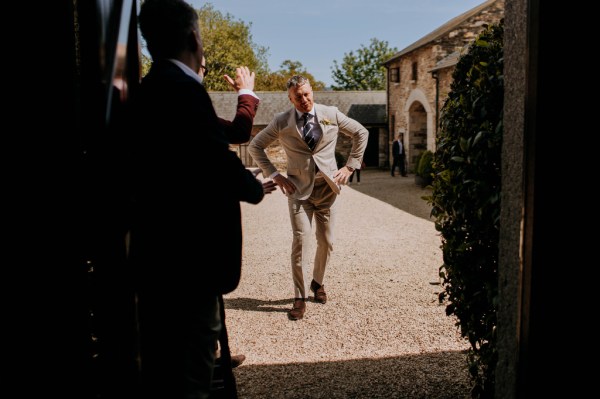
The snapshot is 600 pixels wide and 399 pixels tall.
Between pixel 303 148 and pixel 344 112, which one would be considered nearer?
pixel 303 148

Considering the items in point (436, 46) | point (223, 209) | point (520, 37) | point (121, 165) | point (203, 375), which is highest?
point (436, 46)

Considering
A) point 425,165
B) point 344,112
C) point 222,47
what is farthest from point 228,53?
point 425,165

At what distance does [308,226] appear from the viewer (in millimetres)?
4926

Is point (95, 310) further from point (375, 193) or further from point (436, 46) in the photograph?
point (436, 46)

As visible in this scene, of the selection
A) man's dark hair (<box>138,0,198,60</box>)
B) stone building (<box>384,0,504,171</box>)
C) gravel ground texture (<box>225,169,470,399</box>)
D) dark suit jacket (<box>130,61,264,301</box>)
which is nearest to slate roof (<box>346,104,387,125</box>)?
stone building (<box>384,0,504,171</box>)

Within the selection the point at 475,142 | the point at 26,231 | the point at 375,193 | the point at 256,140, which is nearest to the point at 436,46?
the point at 375,193

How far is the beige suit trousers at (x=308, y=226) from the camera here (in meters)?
4.88

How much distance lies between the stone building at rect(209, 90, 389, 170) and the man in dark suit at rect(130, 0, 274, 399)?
30.3 meters

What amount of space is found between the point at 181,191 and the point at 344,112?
34944 mm

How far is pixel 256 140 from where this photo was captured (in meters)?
5.00

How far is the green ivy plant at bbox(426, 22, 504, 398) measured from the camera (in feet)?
8.17

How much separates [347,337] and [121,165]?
119 inches

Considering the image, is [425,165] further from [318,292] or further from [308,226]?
[308,226]

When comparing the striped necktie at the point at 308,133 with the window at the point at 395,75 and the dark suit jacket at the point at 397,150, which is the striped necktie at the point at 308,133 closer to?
the dark suit jacket at the point at 397,150
